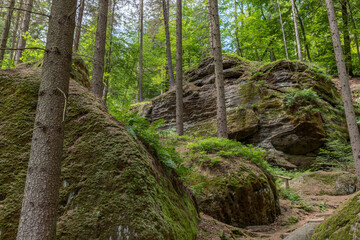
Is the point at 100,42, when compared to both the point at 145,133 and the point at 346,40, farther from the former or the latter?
the point at 346,40

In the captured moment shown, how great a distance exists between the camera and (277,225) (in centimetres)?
700

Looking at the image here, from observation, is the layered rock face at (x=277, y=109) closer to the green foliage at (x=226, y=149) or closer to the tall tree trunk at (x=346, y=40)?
the green foliage at (x=226, y=149)

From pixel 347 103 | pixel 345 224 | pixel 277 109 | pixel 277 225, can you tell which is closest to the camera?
pixel 345 224

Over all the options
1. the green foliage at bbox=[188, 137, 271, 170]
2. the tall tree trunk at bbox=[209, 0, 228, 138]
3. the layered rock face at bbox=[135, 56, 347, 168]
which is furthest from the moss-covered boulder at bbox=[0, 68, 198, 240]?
the layered rock face at bbox=[135, 56, 347, 168]

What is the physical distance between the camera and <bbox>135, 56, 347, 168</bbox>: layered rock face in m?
13.3

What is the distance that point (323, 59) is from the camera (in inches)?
886

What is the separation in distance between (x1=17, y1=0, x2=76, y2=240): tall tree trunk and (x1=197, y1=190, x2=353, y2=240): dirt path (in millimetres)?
2922

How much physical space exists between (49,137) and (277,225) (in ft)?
22.5

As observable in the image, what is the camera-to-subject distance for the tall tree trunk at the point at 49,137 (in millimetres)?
2596

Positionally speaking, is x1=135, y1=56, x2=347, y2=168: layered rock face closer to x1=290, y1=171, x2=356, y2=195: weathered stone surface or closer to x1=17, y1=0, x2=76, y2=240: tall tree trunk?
x1=290, y1=171, x2=356, y2=195: weathered stone surface

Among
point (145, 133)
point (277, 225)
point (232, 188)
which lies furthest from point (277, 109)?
point (145, 133)

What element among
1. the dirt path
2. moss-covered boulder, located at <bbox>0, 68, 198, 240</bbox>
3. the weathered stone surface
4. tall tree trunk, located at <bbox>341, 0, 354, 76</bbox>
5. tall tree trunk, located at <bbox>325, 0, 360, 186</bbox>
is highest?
tall tree trunk, located at <bbox>341, 0, 354, 76</bbox>

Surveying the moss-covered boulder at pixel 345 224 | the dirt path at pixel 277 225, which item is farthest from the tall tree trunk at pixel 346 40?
the moss-covered boulder at pixel 345 224

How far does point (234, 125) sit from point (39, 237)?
482 inches
